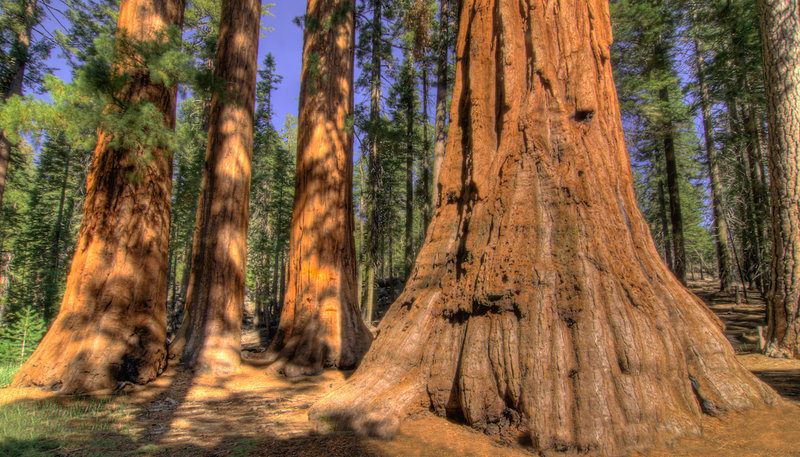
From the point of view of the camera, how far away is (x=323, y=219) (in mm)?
6680

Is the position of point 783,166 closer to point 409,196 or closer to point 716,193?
point 716,193

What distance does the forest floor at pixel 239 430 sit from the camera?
252 cm

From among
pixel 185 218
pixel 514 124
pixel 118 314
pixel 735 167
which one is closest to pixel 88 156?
pixel 185 218

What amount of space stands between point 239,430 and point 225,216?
13.9 feet

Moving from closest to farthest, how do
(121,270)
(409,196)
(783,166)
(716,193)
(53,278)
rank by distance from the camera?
1. (121,270)
2. (783,166)
3. (716,193)
4. (53,278)
5. (409,196)

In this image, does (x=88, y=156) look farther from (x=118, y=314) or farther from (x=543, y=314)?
(x=543, y=314)

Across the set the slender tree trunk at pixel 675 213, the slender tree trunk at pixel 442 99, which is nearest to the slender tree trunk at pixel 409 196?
the slender tree trunk at pixel 442 99

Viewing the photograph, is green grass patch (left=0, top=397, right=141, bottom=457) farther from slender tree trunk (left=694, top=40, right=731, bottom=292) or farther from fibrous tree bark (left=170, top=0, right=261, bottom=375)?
slender tree trunk (left=694, top=40, right=731, bottom=292)

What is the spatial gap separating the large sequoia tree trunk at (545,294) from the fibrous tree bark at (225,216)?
3.65m

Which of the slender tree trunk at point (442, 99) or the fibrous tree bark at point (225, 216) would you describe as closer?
the fibrous tree bark at point (225, 216)

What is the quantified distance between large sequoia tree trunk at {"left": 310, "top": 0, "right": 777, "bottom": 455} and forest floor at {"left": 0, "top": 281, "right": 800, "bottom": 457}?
0.15 metres

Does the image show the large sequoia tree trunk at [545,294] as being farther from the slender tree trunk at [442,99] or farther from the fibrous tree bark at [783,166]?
the slender tree trunk at [442,99]

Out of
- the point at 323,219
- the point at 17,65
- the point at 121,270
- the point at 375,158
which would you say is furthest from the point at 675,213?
the point at 17,65

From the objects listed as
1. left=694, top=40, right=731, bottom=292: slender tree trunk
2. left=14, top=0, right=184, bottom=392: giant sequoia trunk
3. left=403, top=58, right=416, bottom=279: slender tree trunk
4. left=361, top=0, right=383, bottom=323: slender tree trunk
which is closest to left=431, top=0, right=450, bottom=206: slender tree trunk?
left=403, top=58, right=416, bottom=279: slender tree trunk
